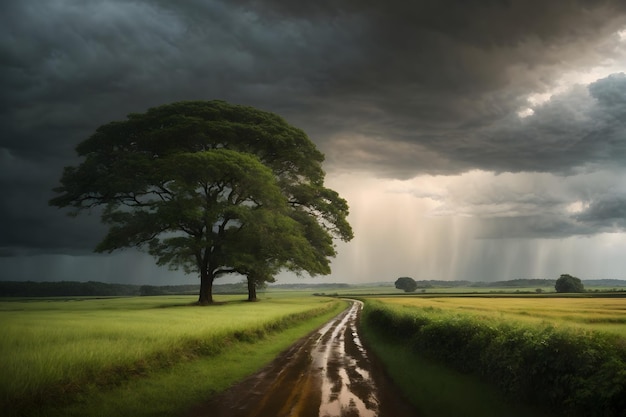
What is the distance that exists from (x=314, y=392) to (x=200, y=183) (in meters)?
32.3

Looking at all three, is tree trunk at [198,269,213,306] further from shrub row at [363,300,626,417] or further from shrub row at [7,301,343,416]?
shrub row at [363,300,626,417]

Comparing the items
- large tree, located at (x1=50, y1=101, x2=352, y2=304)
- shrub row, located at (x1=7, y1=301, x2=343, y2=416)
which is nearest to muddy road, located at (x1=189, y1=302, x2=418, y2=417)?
shrub row, located at (x1=7, y1=301, x2=343, y2=416)

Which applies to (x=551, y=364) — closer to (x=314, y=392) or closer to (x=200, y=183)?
(x=314, y=392)

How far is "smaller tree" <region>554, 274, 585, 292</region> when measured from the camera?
110 metres

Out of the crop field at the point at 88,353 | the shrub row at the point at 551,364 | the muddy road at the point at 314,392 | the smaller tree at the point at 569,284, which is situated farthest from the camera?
the smaller tree at the point at 569,284

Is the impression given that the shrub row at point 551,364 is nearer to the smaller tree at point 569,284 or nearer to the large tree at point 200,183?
the large tree at point 200,183

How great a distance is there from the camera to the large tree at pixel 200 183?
128ft

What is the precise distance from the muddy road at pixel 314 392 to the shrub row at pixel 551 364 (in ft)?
9.14

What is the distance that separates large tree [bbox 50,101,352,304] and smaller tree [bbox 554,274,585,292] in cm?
9109

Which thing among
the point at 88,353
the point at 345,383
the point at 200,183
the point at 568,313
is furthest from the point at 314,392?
the point at 200,183

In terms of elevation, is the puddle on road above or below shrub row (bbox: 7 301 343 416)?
below

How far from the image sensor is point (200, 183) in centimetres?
4175

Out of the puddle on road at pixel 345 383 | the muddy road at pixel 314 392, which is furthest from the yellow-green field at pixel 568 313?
the puddle on road at pixel 345 383

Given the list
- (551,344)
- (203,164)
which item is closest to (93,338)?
(551,344)
